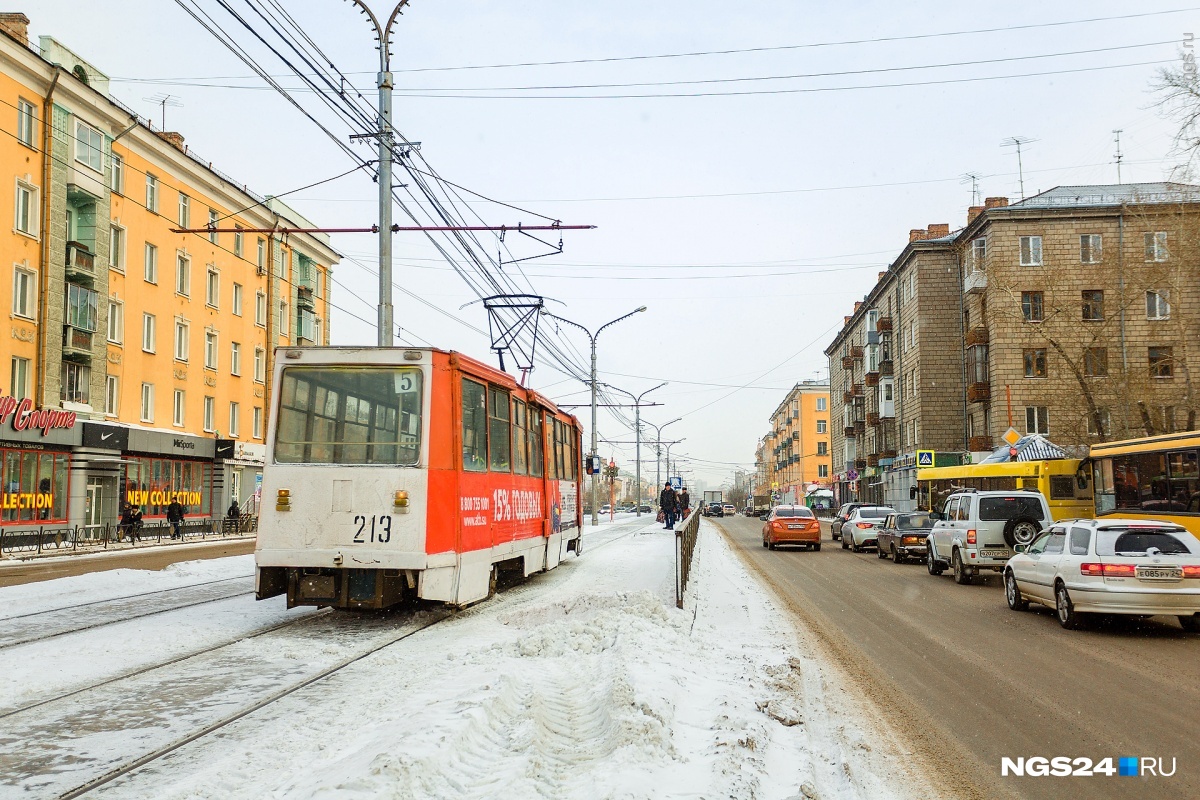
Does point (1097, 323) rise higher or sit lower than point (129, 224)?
lower

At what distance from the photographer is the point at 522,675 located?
321 inches

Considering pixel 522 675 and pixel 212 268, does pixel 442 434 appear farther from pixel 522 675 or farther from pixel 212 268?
pixel 212 268

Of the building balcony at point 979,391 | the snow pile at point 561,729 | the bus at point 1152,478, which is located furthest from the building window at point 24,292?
the building balcony at point 979,391

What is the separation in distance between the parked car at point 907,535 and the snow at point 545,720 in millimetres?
15033

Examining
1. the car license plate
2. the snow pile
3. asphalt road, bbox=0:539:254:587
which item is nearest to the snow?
the snow pile

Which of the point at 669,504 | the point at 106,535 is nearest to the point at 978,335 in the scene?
the point at 669,504

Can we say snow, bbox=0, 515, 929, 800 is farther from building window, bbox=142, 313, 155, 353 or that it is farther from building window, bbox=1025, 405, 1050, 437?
building window, bbox=1025, 405, 1050, 437

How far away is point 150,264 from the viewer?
1586 inches

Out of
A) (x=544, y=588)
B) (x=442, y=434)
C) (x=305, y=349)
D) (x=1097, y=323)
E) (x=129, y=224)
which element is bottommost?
(x=544, y=588)

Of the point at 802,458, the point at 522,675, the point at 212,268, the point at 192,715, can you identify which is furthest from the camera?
the point at 802,458

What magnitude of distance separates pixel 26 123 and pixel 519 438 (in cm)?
2581

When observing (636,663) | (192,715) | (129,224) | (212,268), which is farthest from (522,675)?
(212,268)

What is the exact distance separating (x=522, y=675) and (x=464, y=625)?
3904 mm

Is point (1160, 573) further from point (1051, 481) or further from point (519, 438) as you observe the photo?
point (1051, 481)
